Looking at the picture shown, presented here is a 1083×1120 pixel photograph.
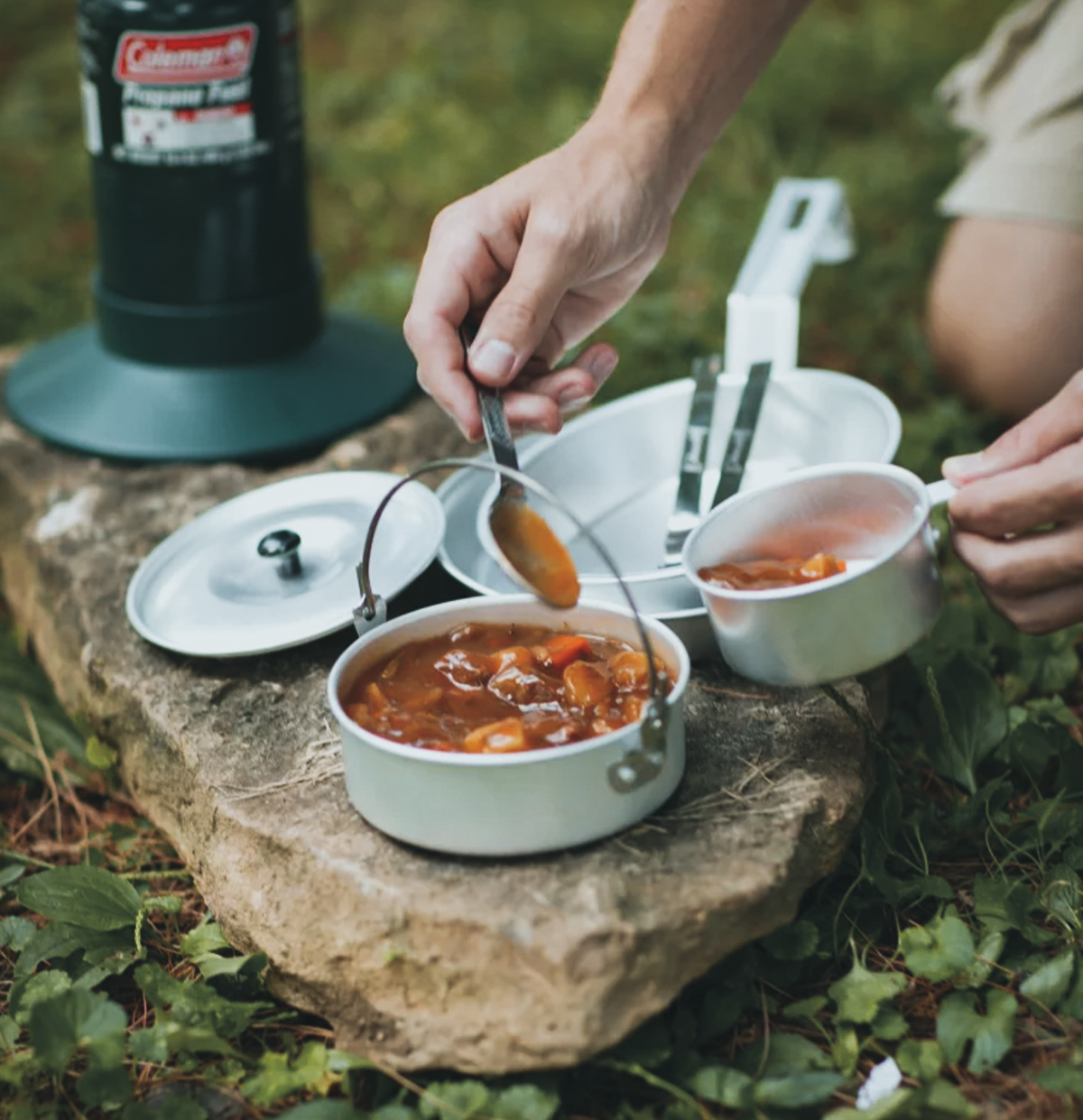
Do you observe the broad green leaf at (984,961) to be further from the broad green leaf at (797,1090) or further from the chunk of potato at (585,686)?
the chunk of potato at (585,686)

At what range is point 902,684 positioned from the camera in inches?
72.9

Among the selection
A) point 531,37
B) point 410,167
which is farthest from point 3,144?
point 531,37

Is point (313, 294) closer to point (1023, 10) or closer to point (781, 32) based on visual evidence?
point (781, 32)

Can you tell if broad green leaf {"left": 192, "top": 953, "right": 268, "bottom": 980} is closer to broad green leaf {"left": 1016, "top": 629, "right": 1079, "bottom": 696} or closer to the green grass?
the green grass

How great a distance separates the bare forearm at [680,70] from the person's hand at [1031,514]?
61cm

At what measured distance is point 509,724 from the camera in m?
1.26

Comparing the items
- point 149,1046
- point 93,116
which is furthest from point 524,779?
point 93,116

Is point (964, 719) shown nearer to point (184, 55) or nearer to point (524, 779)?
point (524, 779)

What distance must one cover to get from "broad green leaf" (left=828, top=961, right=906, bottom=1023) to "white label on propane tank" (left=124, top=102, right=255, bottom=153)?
1552 mm

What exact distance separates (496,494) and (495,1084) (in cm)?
60

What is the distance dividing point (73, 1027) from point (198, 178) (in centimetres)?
135

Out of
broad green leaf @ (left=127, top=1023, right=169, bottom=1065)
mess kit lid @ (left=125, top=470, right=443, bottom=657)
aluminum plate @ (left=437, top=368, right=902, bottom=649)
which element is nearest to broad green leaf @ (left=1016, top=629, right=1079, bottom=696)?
aluminum plate @ (left=437, top=368, right=902, bottom=649)

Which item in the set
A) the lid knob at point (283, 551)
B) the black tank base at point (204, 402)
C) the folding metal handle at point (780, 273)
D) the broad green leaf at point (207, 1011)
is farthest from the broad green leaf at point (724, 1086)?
the black tank base at point (204, 402)

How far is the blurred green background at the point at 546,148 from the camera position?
2.98 meters
